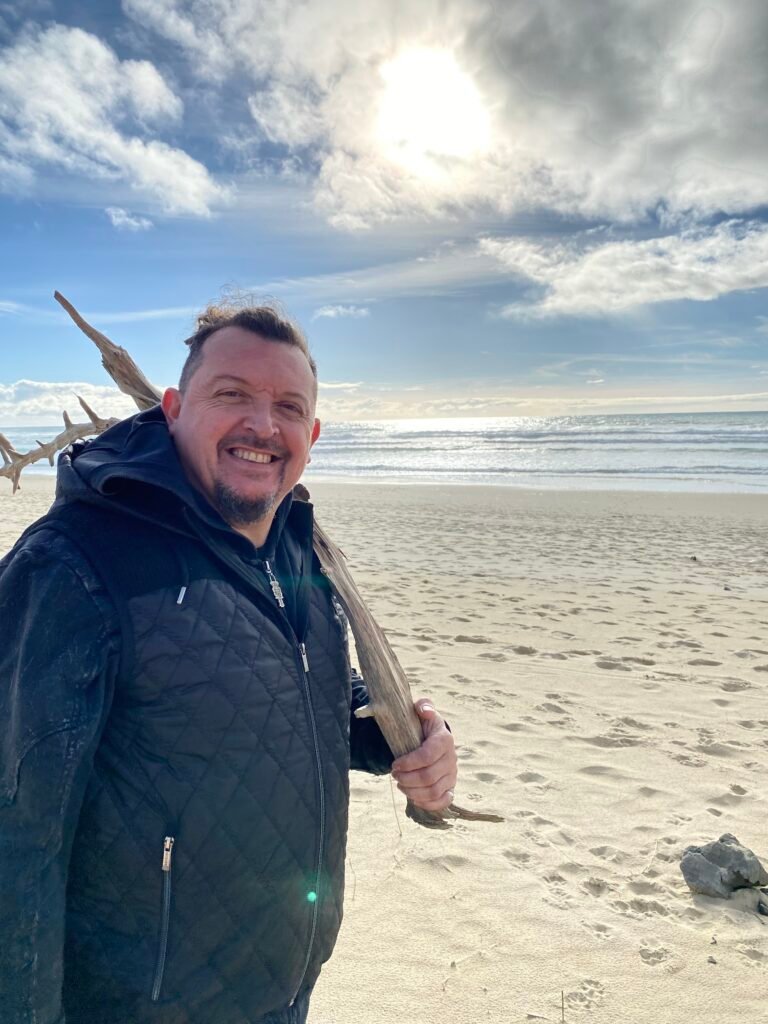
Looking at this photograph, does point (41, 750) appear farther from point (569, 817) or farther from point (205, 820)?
point (569, 817)

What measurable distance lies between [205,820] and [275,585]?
0.59m

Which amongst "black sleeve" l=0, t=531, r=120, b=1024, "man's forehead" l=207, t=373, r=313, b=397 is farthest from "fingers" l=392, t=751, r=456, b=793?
"man's forehead" l=207, t=373, r=313, b=397

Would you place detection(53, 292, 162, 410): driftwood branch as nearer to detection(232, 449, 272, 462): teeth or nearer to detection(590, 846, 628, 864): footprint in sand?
detection(232, 449, 272, 462): teeth

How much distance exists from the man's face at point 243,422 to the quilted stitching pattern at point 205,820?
0.29 meters

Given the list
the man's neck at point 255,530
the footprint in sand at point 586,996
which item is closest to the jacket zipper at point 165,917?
the man's neck at point 255,530

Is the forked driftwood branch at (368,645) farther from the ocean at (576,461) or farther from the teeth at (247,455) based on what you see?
the ocean at (576,461)

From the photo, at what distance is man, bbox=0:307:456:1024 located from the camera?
1337 mm

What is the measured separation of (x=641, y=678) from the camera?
6.74m

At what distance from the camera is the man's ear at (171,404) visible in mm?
1944

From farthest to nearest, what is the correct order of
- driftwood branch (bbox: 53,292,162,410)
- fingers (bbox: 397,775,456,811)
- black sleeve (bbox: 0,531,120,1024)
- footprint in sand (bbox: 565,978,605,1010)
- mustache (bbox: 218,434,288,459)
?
footprint in sand (bbox: 565,978,605,1010) < driftwood branch (bbox: 53,292,162,410) < fingers (bbox: 397,775,456,811) < mustache (bbox: 218,434,288,459) < black sleeve (bbox: 0,531,120,1024)

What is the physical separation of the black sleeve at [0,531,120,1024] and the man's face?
0.51 m

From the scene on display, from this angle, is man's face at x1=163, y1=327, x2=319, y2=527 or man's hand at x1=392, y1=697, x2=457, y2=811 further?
man's hand at x1=392, y1=697, x2=457, y2=811

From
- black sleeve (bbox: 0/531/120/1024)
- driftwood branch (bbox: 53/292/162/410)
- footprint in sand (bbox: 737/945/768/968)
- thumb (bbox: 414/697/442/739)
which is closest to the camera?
black sleeve (bbox: 0/531/120/1024)

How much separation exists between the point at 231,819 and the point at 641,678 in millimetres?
6010
